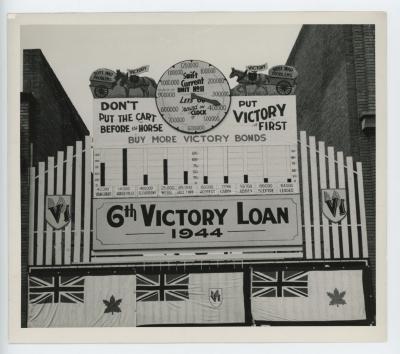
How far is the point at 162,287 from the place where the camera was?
286 inches

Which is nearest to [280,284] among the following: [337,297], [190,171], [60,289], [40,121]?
[337,297]

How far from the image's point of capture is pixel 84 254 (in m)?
7.30

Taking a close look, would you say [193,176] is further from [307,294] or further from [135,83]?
[307,294]

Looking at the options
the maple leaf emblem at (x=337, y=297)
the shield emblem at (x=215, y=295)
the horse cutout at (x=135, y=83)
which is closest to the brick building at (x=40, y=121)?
the horse cutout at (x=135, y=83)

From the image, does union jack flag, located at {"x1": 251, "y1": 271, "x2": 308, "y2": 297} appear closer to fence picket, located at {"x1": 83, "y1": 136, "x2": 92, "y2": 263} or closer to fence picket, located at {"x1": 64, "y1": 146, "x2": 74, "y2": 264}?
fence picket, located at {"x1": 83, "y1": 136, "x2": 92, "y2": 263}

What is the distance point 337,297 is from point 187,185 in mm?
2173

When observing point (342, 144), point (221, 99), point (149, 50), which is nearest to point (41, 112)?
point (149, 50)

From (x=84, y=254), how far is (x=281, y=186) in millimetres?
2429

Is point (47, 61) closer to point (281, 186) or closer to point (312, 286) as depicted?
point (281, 186)

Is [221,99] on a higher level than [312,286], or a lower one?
higher

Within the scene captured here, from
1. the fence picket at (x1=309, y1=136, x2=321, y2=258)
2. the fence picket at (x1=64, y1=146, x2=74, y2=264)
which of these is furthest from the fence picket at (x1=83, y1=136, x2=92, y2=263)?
the fence picket at (x1=309, y1=136, x2=321, y2=258)

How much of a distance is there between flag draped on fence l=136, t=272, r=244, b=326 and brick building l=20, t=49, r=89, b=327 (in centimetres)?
141

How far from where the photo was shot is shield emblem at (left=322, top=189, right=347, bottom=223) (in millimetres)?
7418

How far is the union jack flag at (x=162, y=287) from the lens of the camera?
23.8ft
